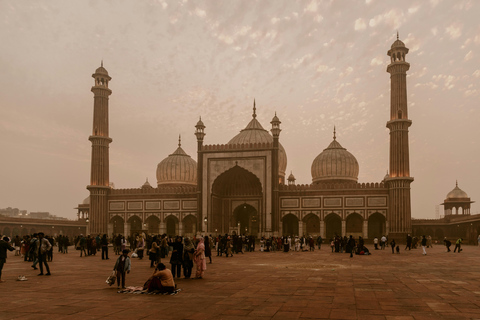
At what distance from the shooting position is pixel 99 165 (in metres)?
49.1

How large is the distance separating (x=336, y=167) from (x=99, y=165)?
2596 centimetres

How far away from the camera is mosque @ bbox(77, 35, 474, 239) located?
44.0 meters

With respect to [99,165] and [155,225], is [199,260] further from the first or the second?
[155,225]

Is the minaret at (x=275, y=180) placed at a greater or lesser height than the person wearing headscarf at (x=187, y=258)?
greater

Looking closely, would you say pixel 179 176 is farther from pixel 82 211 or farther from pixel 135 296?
pixel 135 296

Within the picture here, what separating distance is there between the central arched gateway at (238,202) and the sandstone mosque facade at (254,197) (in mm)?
102

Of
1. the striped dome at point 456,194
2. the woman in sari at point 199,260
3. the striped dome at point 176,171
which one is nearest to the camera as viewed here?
the woman in sari at point 199,260

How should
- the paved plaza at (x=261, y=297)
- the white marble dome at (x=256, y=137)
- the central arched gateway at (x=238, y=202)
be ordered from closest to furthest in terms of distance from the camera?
the paved plaza at (x=261, y=297)
the central arched gateway at (x=238, y=202)
the white marble dome at (x=256, y=137)

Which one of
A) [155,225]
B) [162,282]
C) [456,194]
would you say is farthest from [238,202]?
[162,282]

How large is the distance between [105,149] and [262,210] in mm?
17681

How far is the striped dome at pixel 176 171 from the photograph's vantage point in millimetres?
58625

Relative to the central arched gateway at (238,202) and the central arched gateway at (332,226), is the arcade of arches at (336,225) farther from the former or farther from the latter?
the central arched gateway at (238,202)

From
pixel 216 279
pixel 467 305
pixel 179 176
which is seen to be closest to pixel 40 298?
pixel 216 279

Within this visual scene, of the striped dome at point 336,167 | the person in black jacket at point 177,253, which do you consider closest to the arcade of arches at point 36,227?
the striped dome at point 336,167
